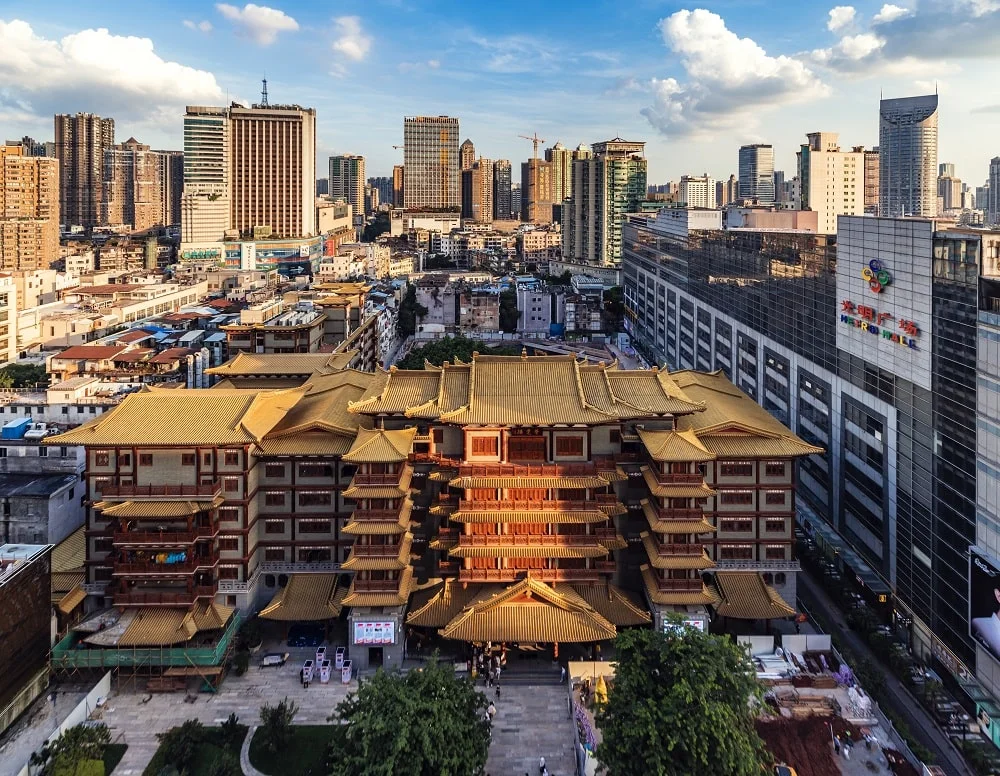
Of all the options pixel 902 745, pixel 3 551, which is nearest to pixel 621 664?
pixel 902 745

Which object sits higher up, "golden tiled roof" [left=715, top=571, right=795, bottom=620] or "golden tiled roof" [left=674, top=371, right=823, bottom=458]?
"golden tiled roof" [left=674, top=371, right=823, bottom=458]

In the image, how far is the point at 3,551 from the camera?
3350 cm

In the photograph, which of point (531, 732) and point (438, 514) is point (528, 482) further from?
point (531, 732)

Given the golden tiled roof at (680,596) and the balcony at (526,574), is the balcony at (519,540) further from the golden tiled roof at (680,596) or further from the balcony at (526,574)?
the golden tiled roof at (680,596)

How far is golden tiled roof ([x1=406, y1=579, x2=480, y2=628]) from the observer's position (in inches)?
1419

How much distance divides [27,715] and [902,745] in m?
33.8

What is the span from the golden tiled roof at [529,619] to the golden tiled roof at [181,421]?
43.1 feet

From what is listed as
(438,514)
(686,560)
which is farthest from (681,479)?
(438,514)

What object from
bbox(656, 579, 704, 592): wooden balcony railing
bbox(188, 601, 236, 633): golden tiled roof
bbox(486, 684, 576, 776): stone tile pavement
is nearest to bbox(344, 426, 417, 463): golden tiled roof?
bbox(188, 601, 236, 633): golden tiled roof

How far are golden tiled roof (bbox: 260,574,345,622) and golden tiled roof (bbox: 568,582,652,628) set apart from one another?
10.8 m

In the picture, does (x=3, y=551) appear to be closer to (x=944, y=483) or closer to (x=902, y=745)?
(x=902, y=745)

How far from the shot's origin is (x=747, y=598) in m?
37.1

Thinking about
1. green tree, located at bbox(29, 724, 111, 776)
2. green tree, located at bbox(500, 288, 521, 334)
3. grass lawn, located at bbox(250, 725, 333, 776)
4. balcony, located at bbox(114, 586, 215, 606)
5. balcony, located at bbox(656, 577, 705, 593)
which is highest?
green tree, located at bbox(500, 288, 521, 334)

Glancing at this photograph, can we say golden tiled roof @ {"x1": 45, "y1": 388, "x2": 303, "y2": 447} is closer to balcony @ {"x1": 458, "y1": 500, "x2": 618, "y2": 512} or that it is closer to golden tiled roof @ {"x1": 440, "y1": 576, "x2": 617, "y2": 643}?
balcony @ {"x1": 458, "y1": 500, "x2": 618, "y2": 512}
